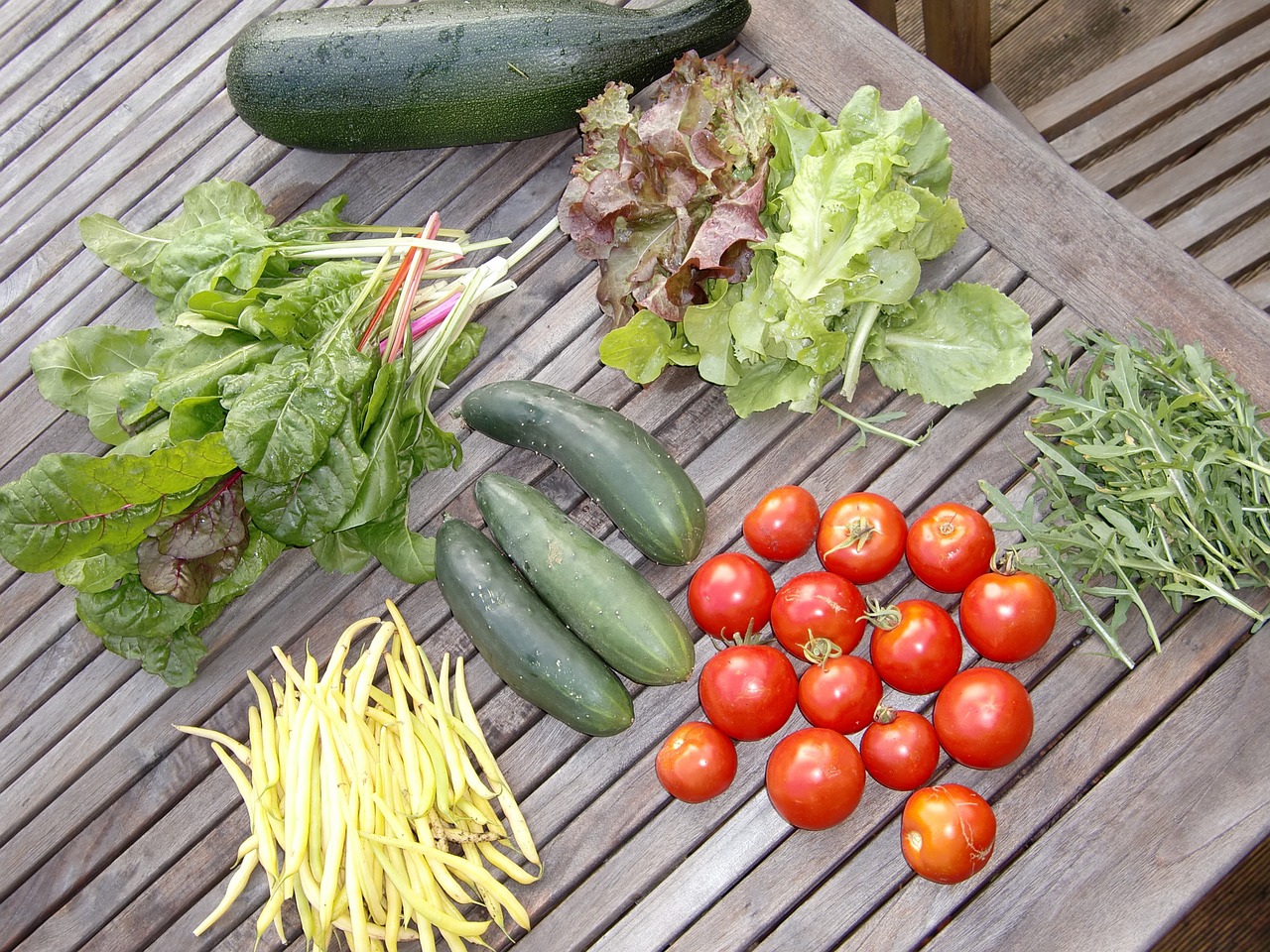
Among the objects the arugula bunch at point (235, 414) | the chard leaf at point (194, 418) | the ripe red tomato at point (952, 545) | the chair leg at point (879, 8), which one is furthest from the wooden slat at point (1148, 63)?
the chard leaf at point (194, 418)

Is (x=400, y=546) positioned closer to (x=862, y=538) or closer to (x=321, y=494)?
(x=321, y=494)

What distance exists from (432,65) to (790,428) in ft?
3.42

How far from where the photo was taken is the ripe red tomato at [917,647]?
66.4 inches

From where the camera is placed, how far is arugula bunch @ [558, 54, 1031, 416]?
1.73 meters

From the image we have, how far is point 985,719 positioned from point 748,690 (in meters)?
0.40

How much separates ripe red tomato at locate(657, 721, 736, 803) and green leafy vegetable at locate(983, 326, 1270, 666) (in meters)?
0.64

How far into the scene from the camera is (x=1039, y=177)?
1.95 m

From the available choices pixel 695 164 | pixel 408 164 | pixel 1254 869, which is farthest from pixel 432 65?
pixel 1254 869

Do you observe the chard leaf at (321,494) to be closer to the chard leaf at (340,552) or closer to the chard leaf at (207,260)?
the chard leaf at (340,552)

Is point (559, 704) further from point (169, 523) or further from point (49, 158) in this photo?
point (49, 158)

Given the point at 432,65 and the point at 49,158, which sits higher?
the point at 49,158

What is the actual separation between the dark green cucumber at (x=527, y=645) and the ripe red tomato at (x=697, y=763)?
0.33 feet

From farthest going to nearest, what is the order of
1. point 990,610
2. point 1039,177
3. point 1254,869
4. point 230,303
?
point 1254,869, point 1039,177, point 230,303, point 990,610

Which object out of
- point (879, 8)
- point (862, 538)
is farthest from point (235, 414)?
point (879, 8)
